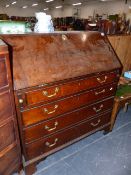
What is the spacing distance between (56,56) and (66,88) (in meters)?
0.32

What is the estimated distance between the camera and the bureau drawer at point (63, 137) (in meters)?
1.61

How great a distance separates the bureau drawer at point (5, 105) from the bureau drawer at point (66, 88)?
0.15 meters

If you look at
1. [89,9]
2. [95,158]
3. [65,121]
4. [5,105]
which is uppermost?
[89,9]

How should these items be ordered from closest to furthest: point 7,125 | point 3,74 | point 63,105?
point 3,74, point 7,125, point 63,105

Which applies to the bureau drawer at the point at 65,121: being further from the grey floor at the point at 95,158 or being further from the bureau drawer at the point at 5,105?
the grey floor at the point at 95,158

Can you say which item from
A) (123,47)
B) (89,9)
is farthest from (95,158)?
(89,9)

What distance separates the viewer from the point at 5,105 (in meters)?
1.22

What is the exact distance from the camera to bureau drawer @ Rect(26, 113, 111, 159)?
1605 mm

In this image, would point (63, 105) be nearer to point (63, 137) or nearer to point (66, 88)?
point (66, 88)

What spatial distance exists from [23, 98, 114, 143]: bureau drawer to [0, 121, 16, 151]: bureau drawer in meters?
0.12

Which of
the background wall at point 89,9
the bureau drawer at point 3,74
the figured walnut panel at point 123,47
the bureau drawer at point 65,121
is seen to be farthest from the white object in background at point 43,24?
the background wall at point 89,9

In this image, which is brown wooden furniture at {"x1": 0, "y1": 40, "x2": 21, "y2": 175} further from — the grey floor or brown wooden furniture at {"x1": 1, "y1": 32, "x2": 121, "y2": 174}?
the grey floor

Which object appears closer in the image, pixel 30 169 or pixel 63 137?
pixel 30 169

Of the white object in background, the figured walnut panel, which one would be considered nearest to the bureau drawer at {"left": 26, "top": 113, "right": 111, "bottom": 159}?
the white object in background
